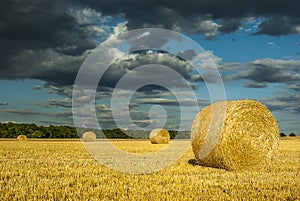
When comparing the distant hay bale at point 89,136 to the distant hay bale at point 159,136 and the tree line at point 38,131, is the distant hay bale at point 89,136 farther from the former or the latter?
the tree line at point 38,131

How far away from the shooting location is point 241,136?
11.3 metres

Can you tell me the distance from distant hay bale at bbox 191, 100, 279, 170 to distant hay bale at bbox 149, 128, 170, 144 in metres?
17.6

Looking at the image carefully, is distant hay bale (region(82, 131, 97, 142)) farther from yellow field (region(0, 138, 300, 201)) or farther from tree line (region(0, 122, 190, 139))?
yellow field (region(0, 138, 300, 201))

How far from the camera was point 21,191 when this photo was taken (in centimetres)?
652

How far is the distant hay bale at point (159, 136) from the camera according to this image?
97.7 feet

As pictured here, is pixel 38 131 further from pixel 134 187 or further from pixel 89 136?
pixel 134 187

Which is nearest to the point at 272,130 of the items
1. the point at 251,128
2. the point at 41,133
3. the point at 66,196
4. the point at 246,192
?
the point at 251,128

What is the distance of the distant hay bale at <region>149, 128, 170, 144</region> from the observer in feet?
97.7

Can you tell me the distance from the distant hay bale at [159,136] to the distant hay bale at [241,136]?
17626 mm

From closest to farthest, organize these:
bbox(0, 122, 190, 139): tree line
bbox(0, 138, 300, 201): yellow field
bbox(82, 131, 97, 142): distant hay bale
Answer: bbox(0, 138, 300, 201): yellow field, bbox(82, 131, 97, 142): distant hay bale, bbox(0, 122, 190, 139): tree line

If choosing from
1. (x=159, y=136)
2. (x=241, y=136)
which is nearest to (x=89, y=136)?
(x=159, y=136)

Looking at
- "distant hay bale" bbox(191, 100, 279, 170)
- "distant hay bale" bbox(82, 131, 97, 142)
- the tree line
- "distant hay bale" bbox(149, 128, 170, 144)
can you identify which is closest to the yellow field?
"distant hay bale" bbox(191, 100, 279, 170)

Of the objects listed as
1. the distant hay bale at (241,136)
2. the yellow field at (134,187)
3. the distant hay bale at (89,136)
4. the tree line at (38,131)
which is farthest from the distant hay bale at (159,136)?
the tree line at (38,131)

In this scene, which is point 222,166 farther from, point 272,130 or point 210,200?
point 210,200
